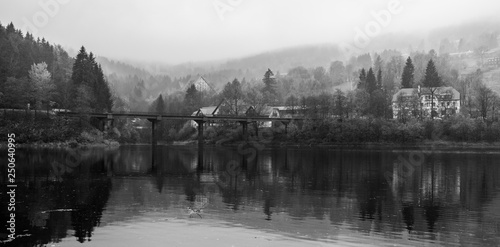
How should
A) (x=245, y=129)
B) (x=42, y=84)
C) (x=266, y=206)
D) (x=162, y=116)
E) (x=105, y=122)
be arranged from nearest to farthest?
(x=266, y=206), (x=42, y=84), (x=162, y=116), (x=105, y=122), (x=245, y=129)

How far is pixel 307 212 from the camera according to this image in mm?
28438

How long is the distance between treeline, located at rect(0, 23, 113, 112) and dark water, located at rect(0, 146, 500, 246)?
7430cm

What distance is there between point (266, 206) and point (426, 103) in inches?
5550

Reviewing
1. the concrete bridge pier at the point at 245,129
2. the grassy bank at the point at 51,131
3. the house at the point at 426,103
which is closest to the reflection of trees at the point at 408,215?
the grassy bank at the point at 51,131

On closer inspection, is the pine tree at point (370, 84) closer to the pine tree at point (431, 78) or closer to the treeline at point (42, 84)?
the pine tree at point (431, 78)

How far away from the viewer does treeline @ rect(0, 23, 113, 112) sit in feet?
381

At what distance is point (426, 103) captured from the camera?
157 meters

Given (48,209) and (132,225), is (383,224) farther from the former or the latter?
(48,209)

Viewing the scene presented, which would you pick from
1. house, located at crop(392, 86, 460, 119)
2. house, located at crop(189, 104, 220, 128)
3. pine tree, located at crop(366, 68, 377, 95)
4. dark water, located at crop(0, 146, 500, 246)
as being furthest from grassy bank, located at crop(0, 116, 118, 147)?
pine tree, located at crop(366, 68, 377, 95)

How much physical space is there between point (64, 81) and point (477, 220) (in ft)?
438

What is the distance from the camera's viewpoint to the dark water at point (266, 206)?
22.6m

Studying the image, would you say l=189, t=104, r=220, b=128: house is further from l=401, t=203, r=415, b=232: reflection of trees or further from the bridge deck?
l=401, t=203, r=415, b=232: reflection of trees

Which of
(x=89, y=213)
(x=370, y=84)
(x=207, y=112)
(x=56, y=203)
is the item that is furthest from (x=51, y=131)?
(x=370, y=84)

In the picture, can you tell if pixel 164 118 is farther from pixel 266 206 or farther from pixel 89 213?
pixel 89 213
